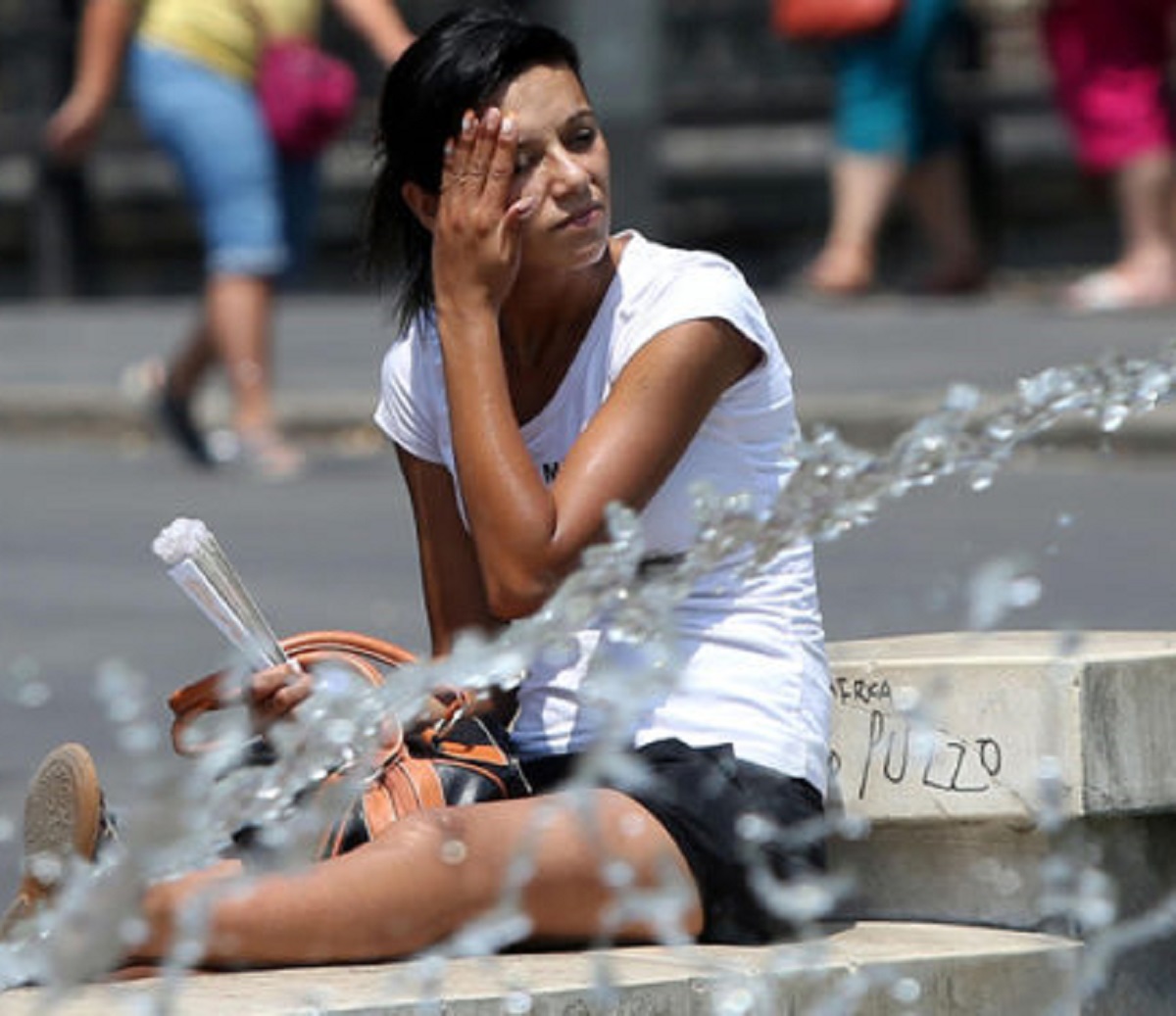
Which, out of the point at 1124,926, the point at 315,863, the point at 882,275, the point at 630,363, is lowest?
the point at 882,275

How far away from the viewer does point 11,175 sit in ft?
63.9

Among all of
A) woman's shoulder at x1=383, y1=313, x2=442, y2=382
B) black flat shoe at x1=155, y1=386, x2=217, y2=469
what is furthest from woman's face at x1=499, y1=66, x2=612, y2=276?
black flat shoe at x1=155, y1=386, x2=217, y2=469

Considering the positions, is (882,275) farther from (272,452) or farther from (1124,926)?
(1124,926)

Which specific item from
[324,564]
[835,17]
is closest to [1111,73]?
[835,17]

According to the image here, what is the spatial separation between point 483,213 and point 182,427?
6.84 metres

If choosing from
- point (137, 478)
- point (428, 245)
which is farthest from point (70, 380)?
point (428, 245)

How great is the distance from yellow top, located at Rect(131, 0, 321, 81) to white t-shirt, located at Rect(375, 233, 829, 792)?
245 inches

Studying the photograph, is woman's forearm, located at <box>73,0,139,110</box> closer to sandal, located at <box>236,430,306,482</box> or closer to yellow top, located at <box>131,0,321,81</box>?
yellow top, located at <box>131,0,321,81</box>

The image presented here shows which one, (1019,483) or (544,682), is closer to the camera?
(544,682)

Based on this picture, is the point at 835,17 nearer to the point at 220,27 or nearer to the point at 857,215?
the point at 857,215

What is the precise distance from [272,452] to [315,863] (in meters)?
6.85

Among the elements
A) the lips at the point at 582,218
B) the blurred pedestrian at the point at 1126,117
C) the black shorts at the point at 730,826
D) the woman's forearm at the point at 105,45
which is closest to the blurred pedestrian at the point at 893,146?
the blurred pedestrian at the point at 1126,117

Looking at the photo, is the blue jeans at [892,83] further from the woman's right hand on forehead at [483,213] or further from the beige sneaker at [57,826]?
the beige sneaker at [57,826]

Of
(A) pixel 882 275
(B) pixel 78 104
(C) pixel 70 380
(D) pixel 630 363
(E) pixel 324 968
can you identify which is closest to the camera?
(E) pixel 324 968
